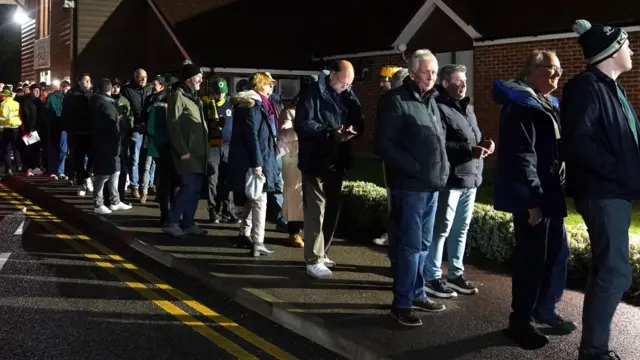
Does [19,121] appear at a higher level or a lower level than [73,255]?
higher

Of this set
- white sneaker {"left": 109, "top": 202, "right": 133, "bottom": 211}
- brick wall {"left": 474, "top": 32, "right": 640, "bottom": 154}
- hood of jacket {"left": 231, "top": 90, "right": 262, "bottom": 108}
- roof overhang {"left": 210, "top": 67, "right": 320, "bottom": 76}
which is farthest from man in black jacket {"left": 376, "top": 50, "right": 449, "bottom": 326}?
roof overhang {"left": 210, "top": 67, "right": 320, "bottom": 76}

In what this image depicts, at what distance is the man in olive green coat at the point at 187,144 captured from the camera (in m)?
9.17

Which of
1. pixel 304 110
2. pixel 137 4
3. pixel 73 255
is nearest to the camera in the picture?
pixel 304 110

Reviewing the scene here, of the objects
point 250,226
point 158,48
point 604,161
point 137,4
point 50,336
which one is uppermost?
point 137,4

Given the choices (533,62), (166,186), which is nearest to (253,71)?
(166,186)

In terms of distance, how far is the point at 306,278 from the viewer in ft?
23.7

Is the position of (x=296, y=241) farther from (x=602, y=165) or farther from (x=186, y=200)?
(x=602, y=165)

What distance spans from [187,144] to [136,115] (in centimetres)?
369

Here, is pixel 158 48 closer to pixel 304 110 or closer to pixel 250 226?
pixel 250 226

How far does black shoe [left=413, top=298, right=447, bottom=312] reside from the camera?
238 inches

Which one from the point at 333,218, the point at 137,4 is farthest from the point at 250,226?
the point at 137,4

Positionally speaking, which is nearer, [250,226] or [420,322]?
[420,322]

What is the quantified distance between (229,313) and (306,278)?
110 cm

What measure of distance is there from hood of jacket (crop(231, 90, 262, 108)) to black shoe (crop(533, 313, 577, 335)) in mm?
3822
